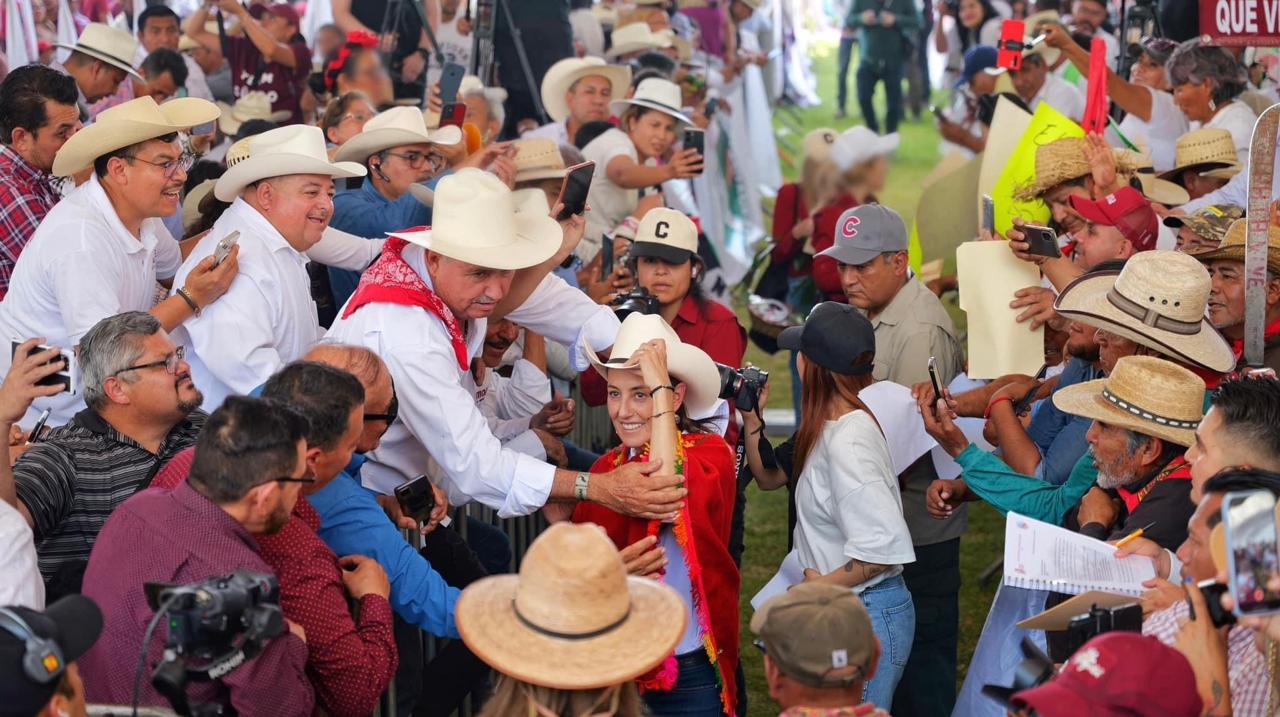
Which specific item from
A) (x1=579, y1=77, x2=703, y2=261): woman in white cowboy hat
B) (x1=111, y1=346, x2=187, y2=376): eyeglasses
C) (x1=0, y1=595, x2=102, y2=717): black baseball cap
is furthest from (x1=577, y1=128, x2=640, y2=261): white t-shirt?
(x1=0, y1=595, x2=102, y2=717): black baseball cap

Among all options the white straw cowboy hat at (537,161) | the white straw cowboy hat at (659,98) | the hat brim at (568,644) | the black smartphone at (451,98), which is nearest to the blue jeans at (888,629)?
the hat brim at (568,644)

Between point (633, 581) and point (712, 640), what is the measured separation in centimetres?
83

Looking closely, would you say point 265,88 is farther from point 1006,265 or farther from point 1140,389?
point 1140,389

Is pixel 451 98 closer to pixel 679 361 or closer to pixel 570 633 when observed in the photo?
pixel 679 361

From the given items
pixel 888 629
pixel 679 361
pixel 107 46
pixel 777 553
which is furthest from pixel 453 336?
pixel 107 46

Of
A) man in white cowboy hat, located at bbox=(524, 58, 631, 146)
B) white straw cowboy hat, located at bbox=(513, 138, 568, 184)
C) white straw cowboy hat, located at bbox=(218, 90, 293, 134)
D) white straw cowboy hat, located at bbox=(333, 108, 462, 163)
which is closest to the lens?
white straw cowboy hat, located at bbox=(333, 108, 462, 163)

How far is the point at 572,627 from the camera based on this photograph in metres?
2.59

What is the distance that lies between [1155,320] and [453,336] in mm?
2171

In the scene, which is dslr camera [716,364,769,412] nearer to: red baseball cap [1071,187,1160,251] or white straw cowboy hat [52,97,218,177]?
red baseball cap [1071,187,1160,251]

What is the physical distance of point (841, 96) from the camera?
21.8 metres

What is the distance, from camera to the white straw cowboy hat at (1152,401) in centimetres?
348

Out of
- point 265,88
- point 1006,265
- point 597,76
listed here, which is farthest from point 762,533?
point 265,88

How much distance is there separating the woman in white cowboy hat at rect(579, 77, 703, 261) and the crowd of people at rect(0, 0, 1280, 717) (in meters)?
0.64

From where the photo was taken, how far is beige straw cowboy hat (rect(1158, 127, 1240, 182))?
21.0 ft
